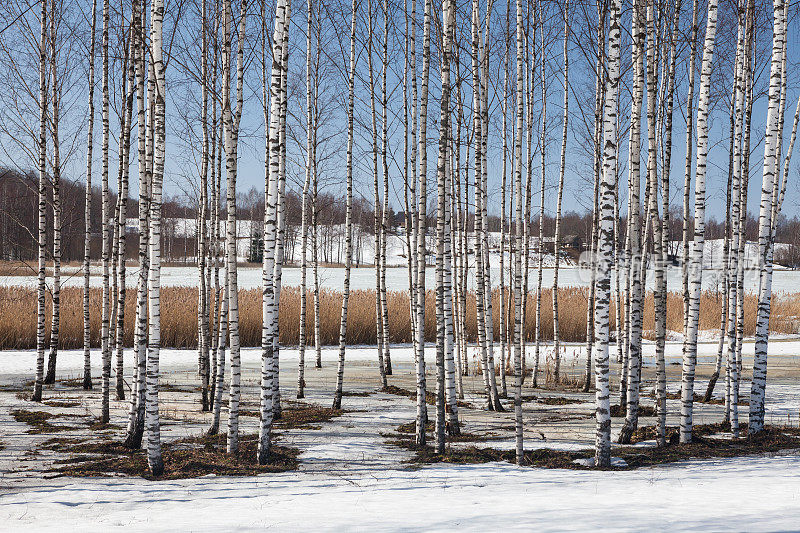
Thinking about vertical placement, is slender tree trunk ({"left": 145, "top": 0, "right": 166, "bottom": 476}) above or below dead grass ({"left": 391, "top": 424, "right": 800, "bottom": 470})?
above

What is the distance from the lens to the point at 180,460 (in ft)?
17.0

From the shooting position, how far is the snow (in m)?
3.51

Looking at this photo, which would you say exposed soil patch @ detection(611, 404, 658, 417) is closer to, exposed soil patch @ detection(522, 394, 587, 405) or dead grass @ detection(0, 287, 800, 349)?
exposed soil patch @ detection(522, 394, 587, 405)

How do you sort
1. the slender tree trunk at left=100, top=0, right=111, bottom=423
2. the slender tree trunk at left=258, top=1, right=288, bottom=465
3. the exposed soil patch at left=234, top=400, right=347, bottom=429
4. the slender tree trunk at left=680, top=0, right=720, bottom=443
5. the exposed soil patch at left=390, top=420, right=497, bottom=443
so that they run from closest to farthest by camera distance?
the slender tree trunk at left=258, top=1, right=288, bottom=465
the slender tree trunk at left=680, top=0, right=720, bottom=443
the exposed soil patch at left=390, top=420, right=497, bottom=443
the slender tree trunk at left=100, top=0, right=111, bottom=423
the exposed soil patch at left=234, top=400, right=347, bottom=429

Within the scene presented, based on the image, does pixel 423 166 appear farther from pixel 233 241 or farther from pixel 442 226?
pixel 233 241

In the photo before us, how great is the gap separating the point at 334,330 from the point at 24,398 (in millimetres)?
7590

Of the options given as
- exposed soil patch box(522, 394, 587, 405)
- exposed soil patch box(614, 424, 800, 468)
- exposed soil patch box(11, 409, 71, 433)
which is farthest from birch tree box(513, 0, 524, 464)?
exposed soil patch box(11, 409, 71, 433)

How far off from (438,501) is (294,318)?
10706 mm

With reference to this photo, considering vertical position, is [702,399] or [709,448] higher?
[709,448]

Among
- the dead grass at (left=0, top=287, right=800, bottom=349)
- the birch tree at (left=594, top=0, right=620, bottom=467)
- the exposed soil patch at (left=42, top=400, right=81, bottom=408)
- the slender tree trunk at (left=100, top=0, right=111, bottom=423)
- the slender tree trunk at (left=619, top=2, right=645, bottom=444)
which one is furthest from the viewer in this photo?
the dead grass at (left=0, top=287, right=800, bottom=349)

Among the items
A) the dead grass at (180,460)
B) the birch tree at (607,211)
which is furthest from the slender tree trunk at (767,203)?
the dead grass at (180,460)

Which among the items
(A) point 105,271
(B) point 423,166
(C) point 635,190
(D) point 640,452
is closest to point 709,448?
(D) point 640,452

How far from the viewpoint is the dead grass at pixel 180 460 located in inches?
191

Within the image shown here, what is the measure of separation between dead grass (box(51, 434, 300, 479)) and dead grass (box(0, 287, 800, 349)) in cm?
785
